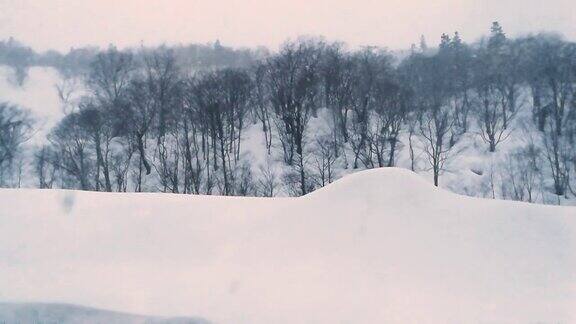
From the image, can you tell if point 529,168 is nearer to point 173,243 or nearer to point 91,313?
point 173,243

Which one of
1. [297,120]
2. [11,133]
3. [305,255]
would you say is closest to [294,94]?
[297,120]

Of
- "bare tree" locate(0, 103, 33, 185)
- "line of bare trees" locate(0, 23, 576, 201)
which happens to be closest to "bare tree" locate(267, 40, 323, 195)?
"line of bare trees" locate(0, 23, 576, 201)

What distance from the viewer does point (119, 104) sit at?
117ft

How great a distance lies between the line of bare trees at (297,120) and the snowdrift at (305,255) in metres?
19.3

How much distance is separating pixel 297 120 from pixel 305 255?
2677cm

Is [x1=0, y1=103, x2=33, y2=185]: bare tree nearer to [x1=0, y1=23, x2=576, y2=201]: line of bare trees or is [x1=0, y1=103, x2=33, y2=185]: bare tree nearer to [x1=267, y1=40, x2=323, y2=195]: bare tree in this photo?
[x1=0, y1=23, x2=576, y2=201]: line of bare trees

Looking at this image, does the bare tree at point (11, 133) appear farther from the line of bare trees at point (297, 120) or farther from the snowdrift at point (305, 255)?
the snowdrift at point (305, 255)

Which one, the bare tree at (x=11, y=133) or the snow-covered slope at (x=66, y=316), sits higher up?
the bare tree at (x=11, y=133)

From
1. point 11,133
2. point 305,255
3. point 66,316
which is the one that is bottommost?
point 66,316

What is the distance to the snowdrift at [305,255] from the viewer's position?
6230 millimetres

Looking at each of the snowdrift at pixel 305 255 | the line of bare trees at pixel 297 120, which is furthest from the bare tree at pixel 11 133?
the snowdrift at pixel 305 255

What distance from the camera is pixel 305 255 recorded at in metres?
7.59

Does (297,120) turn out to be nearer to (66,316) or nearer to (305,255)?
(305,255)

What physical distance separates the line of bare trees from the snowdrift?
19.3 metres
